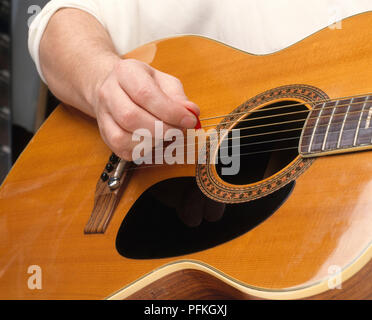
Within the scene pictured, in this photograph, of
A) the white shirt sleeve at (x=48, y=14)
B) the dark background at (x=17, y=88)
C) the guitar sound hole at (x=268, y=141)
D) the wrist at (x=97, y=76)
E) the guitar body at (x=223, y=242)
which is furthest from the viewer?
the dark background at (x=17, y=88)

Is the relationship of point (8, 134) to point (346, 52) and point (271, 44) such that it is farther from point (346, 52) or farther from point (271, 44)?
point (346, 52)

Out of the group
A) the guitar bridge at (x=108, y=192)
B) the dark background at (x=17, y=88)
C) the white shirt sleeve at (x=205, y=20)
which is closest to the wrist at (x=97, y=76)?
the guitar bridge at (x=108, y=192)

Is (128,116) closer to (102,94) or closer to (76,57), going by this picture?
(102,94)

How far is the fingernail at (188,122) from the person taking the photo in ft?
2.01

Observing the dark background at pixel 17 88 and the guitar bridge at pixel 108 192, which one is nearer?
the guitar bridge at pixel 108 192

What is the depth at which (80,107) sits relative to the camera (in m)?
0.82

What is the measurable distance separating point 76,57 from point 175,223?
0.41 meters

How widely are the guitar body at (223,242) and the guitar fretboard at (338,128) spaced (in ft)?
0.05

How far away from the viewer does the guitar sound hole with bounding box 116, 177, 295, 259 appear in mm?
529

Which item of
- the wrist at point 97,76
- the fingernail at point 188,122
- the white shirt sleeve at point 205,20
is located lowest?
the fingernail at point 188,122

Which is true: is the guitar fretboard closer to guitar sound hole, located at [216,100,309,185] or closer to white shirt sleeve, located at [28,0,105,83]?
guitar sound hole, located at [216,100,309,185]

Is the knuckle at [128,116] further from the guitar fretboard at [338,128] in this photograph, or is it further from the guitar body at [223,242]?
the guitar fretboard at [338,128]

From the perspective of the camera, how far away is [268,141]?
2.02ft

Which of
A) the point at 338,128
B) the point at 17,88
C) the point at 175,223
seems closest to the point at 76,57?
the point at 175,223
